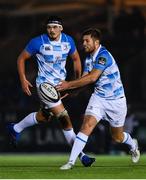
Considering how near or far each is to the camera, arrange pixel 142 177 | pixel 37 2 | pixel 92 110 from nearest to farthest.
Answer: pixel 142 177
pixel 92 110
pixel 37 2

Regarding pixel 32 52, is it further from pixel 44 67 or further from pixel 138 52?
pixel 138 52

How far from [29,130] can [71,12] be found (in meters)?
5.24

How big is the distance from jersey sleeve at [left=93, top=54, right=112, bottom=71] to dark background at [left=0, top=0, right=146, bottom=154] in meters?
A: 9.12

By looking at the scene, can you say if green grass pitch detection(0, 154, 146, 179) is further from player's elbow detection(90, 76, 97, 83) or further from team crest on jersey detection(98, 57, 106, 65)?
team crest on jersey detection(98, 57, 106, 65)

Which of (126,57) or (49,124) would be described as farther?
(126,57)

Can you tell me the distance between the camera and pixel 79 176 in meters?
14.5

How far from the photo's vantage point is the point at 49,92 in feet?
54.6

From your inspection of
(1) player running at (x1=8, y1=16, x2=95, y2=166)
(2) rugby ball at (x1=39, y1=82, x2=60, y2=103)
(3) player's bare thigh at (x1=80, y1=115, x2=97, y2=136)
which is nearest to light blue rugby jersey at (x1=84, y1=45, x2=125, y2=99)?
(3) player's bare thigh at (x1=80, y1=115, x2=97, y2=136)

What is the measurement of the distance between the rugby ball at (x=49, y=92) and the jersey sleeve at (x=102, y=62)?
1.08 m

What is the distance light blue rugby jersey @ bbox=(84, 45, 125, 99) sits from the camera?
1583cm

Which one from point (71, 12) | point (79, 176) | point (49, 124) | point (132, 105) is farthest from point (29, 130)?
point (79, 176)

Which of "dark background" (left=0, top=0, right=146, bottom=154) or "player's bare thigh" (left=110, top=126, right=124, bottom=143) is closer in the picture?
"player's bare thigh" (left=110, top=126, right=124, bottom=143)

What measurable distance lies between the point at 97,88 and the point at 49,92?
0.93m

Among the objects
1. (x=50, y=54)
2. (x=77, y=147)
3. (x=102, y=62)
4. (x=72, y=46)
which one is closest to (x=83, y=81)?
(x=102, y=62)
